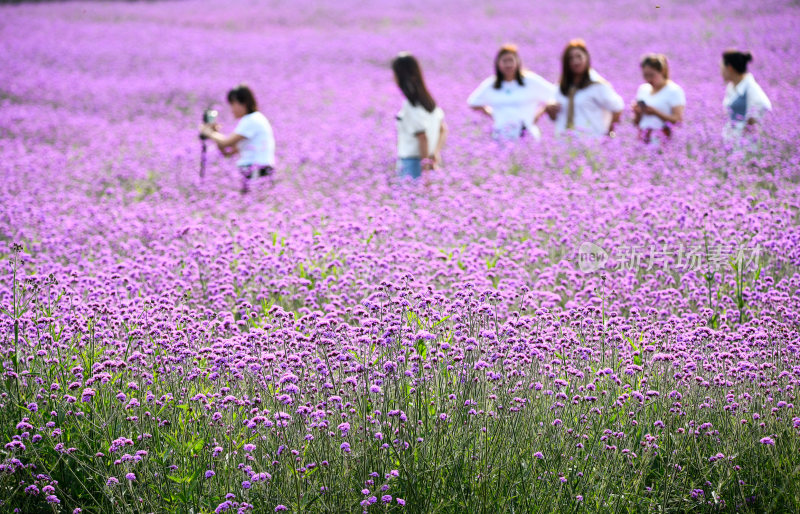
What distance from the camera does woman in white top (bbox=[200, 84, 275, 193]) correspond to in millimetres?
9492

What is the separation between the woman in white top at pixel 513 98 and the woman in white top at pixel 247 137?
A: 8.99ft

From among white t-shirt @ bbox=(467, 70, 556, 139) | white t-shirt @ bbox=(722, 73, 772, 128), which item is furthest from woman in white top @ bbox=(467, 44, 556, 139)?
white t-shirt @ bbox=(722, 73, 772, 128)

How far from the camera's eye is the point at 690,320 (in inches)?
185

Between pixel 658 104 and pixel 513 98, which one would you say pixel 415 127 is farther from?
pixel 658 104

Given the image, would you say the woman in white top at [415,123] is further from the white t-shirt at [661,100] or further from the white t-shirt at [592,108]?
the white t-shirt at [661,100]

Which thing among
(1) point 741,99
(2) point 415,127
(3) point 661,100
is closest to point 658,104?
(3) point 661,100

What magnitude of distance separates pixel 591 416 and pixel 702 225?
3.16 m

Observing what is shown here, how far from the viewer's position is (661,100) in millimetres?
10000

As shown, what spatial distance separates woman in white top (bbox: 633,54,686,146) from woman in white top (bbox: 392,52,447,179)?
8.81ft

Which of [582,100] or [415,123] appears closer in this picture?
[415,123]

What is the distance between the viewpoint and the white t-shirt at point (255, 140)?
9500 mm

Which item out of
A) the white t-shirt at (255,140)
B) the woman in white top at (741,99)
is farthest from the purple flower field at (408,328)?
the white t-shirt at (255,140)

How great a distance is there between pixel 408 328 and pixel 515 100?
701 centimetres

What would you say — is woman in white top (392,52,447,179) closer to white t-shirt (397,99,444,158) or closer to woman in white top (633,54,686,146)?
white t-shirt (397,99,444,158)
